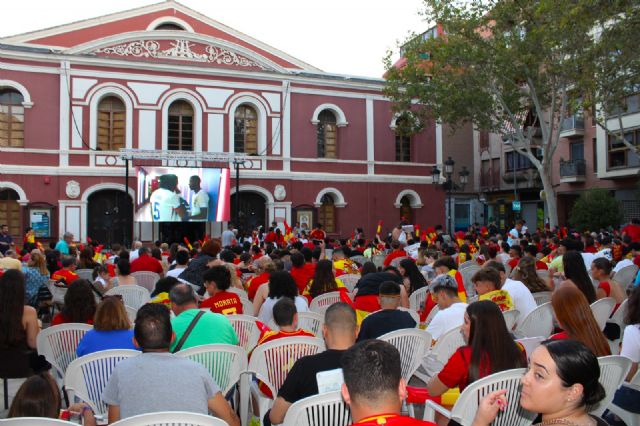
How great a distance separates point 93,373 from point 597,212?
25.3 m

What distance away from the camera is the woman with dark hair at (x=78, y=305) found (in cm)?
607

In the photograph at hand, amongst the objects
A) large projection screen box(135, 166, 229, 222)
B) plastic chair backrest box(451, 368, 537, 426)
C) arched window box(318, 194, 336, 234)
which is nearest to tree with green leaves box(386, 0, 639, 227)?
arched window box(318, 194, 336, 234)

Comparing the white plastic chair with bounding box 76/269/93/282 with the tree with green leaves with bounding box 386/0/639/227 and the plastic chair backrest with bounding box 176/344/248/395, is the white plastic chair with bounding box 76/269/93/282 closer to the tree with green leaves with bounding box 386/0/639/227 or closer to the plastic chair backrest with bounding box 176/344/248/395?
the plastic chair backrest with bounding box 176/344/248/395

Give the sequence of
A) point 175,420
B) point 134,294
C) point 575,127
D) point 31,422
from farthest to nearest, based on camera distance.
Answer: point 575,127
point 134,294
point 175,420
point 31,422

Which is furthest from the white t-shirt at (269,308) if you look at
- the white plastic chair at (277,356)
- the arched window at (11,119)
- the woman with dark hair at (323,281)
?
the arched window at (11,119)

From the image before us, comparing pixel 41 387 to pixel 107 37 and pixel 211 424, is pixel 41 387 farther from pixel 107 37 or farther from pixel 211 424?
pixel 107 37

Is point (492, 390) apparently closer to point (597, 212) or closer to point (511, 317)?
point (511, 317)

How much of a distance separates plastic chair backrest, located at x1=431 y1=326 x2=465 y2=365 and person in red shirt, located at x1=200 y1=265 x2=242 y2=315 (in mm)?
2499

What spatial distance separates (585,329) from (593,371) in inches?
76.5

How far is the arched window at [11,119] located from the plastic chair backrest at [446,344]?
2080 cm

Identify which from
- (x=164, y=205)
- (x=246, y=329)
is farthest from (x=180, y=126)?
(x=246, y=329)

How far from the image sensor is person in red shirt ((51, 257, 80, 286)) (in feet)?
30.9

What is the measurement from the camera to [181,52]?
24.0m

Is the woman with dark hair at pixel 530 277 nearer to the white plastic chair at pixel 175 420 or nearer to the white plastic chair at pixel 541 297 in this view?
the white plastic chair at pixel 541 297
